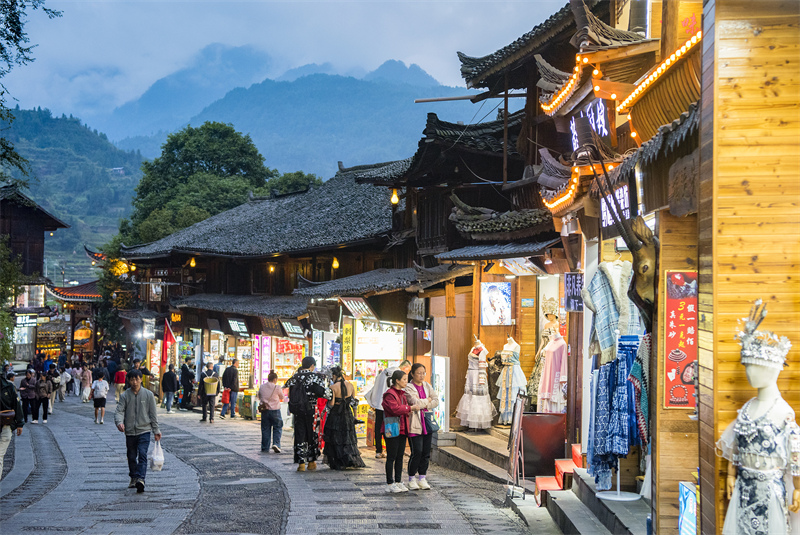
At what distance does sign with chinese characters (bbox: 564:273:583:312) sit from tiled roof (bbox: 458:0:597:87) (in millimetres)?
4450

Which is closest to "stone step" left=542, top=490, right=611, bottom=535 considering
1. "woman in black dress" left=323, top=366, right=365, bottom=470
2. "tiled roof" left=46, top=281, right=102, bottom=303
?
"woman in black dress" left=323, top=366, right=365, bottom=470

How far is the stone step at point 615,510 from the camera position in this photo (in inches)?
294

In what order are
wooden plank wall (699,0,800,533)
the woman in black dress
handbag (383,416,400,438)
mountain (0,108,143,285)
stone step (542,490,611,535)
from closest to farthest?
wooden plank wall (699,0,800,533)
stone step (542,490,611,535)
handbag (383,416,400,438)
the woman in black dress
mountain (0,108,143,285)

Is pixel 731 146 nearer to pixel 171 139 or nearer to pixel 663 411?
pixel 663 411

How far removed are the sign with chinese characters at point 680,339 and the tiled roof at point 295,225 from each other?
56.4ft

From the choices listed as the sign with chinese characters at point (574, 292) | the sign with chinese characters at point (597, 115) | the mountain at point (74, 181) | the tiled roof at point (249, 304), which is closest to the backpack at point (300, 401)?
the sign with chinese characters at point (574, 292)

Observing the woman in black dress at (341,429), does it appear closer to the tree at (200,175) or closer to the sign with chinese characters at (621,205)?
the sign with chinese characters at (621,205)

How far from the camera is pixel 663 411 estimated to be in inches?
294

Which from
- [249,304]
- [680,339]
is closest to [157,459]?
[680,339]

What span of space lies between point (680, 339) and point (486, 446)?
25.3 feet

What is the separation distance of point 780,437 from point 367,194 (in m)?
27.1

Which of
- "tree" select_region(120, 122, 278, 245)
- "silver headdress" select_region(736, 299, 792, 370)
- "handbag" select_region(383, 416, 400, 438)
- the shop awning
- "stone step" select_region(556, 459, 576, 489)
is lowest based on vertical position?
"stone step" select_region(556, 459, 576, 489)

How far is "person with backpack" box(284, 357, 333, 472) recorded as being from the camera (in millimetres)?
13828

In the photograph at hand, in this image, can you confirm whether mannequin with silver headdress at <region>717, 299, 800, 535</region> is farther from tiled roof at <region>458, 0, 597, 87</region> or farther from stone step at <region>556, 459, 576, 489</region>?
tiled roof at <region>458, 0, 597, 87</region>
